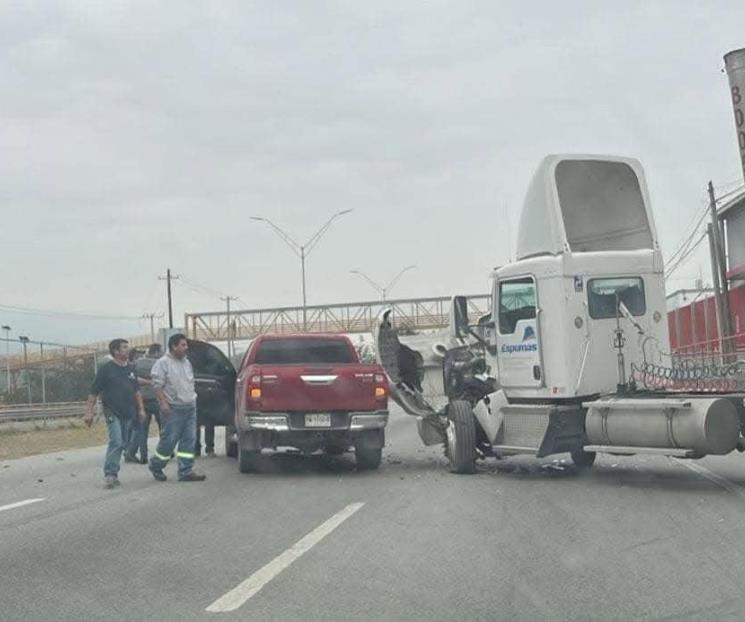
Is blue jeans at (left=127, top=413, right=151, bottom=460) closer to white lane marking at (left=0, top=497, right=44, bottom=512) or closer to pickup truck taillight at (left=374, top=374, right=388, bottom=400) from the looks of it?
white lane marking at (left=0, top=497, right=44, bottom=512)

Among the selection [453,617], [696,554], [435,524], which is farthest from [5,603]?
[696,554]

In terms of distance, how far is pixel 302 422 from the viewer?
13617mm

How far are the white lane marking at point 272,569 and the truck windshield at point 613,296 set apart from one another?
14.4 feet

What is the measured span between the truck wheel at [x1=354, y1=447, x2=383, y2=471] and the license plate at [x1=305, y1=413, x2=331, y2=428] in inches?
26.4

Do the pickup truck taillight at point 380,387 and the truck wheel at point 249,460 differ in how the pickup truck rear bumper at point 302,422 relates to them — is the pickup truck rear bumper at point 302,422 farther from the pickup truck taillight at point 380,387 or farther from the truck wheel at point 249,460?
the truck wheel at point 249,460

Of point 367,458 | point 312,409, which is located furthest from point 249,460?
point 367,458

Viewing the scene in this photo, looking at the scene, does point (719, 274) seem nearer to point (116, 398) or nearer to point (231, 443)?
point (231, 443)

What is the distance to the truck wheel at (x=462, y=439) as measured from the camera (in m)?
13.2

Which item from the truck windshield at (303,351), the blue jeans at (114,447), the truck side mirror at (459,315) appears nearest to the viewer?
the blue jeans at (114,447)

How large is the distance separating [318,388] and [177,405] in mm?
1871

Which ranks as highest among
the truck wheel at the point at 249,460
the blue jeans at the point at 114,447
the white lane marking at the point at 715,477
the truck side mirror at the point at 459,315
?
the truck side mirror at the point at 459,315

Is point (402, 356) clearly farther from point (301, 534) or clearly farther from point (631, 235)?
point (301, 534)

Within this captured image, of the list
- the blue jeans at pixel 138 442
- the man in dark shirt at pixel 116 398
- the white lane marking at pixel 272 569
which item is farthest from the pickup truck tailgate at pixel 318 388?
the blue jeans at pixel 138 442

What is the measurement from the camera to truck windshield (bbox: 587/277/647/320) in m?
12.6
